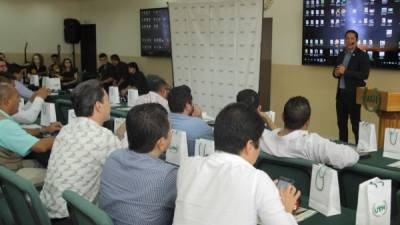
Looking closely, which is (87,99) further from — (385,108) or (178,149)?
(385,108)

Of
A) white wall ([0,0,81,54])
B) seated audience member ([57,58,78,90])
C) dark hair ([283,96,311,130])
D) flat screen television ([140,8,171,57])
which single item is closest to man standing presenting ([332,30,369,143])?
dark hair ([283,96,311,130])

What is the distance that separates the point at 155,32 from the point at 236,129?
27.1ft

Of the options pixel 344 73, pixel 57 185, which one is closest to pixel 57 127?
pixel 57 185

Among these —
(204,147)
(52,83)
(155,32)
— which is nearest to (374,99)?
(204,147)

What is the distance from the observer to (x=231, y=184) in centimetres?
140

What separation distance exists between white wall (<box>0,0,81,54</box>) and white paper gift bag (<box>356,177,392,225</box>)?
37.7 ft

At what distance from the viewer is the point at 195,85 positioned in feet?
25.5

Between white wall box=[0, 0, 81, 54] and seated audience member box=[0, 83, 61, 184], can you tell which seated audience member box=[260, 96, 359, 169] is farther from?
white wall box=[0, 0, 81, 54]

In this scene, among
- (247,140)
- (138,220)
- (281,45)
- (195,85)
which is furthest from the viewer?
(195,85)

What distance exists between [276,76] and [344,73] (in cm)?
202

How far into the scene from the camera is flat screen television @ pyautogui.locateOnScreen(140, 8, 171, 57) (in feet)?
30.3

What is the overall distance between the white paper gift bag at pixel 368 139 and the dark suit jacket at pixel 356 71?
7.23 feet

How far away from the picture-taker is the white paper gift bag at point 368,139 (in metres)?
3.11

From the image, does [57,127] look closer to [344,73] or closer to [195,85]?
[344,73]
